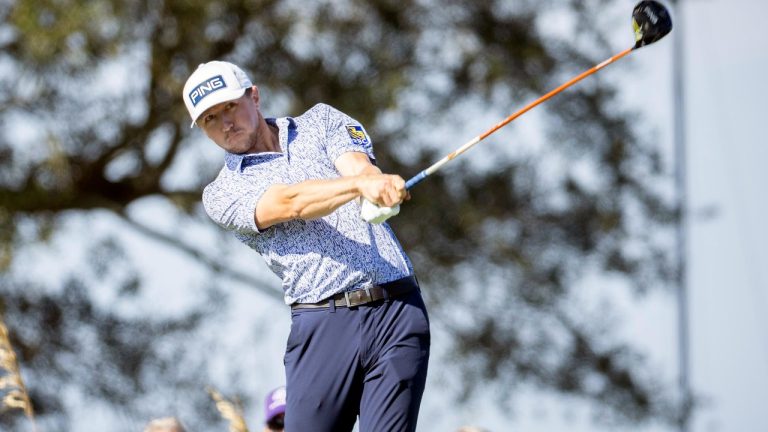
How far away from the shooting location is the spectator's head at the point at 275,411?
5.84 meters

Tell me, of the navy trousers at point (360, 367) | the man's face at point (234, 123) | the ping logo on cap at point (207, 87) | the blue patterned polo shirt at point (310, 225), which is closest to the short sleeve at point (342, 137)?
the blue patterned polo shirt at point (310, 225)

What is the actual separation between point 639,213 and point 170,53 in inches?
197

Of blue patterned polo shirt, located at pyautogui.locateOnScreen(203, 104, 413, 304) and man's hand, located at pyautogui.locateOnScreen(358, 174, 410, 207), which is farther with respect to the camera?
blue patterned polo shirt, located at pyautogui.locateOnScreen(203, 104, 413, 304)

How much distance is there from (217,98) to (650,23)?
1.39m

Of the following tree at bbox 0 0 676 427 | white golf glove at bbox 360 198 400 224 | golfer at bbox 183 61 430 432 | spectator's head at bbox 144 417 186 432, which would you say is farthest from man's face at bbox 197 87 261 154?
tree at bbox 0 0 676 427

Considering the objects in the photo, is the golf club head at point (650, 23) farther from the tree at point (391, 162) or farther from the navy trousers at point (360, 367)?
the tree at point (391, 162)

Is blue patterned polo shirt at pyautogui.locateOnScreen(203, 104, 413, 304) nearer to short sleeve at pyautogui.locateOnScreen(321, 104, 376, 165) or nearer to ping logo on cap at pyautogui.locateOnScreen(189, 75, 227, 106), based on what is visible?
short sleeve at pyautogui.locateOnScreen(321, 104, 376, 165)

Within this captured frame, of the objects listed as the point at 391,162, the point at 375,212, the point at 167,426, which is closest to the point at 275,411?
the point at 167,426

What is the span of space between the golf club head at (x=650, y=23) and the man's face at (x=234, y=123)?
1240 millimetres

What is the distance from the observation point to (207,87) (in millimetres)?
4203

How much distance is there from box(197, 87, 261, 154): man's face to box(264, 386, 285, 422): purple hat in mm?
1830

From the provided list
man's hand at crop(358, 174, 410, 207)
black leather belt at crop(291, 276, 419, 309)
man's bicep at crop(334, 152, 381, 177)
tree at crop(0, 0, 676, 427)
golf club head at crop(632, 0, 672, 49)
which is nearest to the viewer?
man's hand at crop(358, 174, 410, 207)

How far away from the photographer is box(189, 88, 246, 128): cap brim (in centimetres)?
417

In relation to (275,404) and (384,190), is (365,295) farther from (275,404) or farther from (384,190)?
(275,404)
